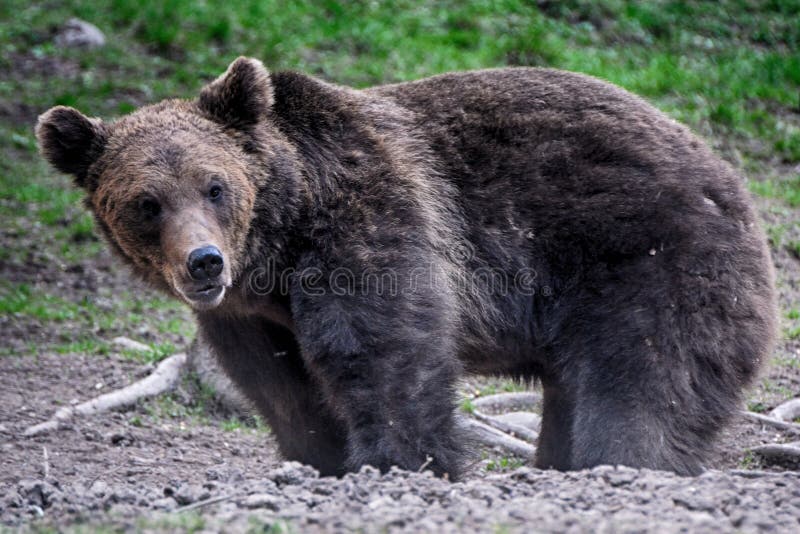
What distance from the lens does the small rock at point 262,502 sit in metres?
4.67

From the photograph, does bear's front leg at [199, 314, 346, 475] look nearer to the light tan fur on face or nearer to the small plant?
the light tan fur on face

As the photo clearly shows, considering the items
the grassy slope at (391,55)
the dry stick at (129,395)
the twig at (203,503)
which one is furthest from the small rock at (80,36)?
the twig at (203,503)

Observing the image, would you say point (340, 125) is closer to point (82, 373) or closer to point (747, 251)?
point (747, 251)

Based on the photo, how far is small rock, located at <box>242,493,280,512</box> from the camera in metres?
4.67

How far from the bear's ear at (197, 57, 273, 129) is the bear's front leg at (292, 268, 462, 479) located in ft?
3.72

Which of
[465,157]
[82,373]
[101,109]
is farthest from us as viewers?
[101,109]

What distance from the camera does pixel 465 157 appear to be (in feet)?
22.1

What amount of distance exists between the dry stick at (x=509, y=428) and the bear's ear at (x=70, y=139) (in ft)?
11.5

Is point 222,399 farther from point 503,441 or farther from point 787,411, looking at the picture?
point 787,411

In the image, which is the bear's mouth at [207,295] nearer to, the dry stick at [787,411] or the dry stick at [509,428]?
the dry stick at [509,428]

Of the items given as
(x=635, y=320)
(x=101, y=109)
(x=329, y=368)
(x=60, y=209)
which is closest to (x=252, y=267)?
(x=329, y=368)


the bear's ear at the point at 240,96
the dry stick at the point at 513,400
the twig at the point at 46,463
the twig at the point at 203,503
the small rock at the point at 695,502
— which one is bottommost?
the twig at the point at 46,463

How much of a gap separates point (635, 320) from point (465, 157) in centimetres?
145

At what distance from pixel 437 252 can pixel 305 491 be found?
1893 mm
